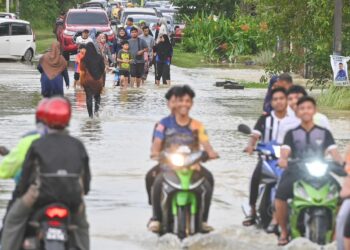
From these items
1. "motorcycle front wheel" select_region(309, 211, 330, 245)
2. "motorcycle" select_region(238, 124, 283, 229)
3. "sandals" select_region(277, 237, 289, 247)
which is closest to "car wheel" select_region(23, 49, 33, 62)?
"motorcycle" select_region(238, 124, 283, 229)

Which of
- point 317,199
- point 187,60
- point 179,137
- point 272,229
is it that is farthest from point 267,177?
point 187,60

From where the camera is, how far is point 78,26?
145ft

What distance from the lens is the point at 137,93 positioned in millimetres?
31000

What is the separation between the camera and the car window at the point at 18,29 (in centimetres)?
4519

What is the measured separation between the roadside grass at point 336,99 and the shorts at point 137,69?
5935 millimetres

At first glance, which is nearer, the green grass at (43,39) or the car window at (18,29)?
the car window at (18,29)

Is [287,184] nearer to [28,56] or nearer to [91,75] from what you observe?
[91,75]

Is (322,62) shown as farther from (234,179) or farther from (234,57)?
(234,57)

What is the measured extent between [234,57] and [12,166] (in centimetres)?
3893

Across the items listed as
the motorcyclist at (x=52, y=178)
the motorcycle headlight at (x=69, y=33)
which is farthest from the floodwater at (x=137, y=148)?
the motorcycle headlight at (x=69, y=33)

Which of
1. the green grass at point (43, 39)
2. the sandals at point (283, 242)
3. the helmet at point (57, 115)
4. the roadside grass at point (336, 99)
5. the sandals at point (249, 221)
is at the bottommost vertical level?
the green grass at point (43, 39)

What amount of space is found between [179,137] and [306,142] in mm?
1118

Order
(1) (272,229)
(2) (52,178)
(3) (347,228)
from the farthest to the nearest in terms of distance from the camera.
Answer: (1) (272,229), (3) (347,228), (2) (52,178)

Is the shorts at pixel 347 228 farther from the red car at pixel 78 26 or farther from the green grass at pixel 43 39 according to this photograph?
the green grass at pixel 43 39
